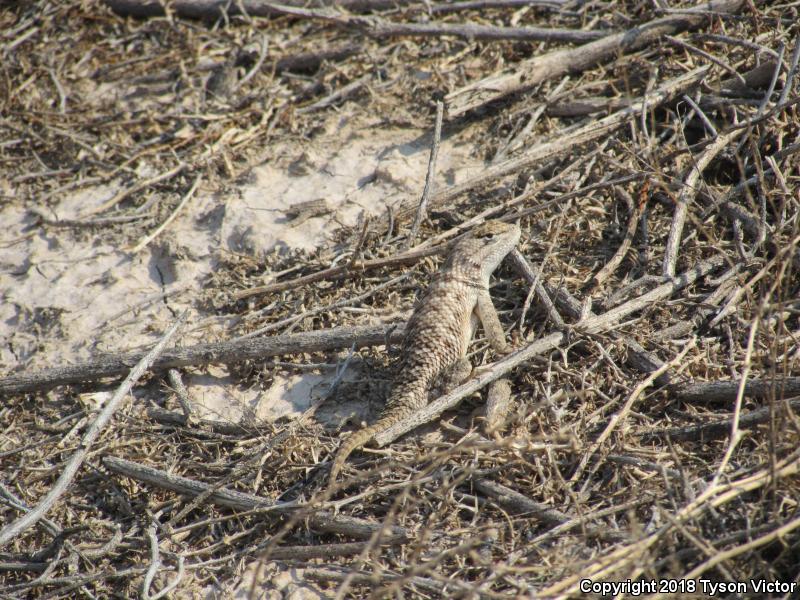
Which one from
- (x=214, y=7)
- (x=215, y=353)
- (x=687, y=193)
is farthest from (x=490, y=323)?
(x=214, y=7)

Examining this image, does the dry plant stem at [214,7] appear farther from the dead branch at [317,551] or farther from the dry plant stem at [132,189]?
the dead branch at [317,551]

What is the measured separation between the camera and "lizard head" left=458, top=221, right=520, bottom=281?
15.6ft

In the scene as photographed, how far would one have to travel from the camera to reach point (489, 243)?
4.84m

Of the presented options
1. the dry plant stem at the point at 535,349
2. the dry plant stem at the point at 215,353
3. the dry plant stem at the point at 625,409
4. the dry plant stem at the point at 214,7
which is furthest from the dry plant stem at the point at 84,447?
the dry plant stem at the point at 214,7

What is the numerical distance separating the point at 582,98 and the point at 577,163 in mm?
877

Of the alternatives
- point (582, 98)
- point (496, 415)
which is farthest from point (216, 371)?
point (582, 98)

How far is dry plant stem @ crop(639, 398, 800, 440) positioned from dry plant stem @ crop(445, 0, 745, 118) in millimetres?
3218

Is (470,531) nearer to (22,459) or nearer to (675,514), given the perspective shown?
(675,514)

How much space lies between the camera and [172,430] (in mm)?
4551

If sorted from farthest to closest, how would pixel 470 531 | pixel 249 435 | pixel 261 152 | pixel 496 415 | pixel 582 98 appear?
pixel 261 152, pixel 582 98, pixel 249 435, pixel 496 415, pixel 470 531

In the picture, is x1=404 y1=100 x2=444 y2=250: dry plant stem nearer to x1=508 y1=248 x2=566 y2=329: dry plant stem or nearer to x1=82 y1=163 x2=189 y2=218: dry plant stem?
x1=508 y1=248 x2=566 y2=329: dry plant stem

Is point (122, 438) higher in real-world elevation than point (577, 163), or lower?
lower

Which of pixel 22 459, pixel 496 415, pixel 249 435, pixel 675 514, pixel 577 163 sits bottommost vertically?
pixel 22 459

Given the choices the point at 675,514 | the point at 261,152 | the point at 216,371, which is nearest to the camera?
the point at 675,514
